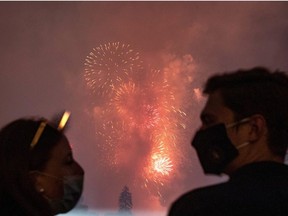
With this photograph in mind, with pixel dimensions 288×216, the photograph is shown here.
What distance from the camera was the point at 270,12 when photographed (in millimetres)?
2111

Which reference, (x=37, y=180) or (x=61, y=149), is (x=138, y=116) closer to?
(x=61, y=149)

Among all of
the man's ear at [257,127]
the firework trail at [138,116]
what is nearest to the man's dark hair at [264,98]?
the man's ear at [257,127]

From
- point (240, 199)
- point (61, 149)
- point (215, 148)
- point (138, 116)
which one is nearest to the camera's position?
point (240, 199)

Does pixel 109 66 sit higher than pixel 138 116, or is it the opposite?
pixel 109 66

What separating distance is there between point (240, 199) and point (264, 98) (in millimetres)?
258

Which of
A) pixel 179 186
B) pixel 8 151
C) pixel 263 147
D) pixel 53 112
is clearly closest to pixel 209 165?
pixel 263 147

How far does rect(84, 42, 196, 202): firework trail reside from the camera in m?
1.99

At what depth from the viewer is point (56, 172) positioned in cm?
117

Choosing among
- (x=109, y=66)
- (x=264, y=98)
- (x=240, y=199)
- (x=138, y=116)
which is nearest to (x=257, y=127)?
(x=264, y=98)

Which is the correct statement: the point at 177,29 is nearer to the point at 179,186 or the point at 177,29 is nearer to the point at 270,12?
the point at 270,12

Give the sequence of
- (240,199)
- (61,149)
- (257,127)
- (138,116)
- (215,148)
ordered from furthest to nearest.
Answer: (138,116) < (61,149) < (215,148) < (257,127) < (240,199)

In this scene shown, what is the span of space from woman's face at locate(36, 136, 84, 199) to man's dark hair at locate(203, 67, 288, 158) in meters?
0.43

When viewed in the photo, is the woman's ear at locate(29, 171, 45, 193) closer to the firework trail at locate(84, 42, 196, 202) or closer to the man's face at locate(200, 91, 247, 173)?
the man's face at locate(200, 91, 247, 173)

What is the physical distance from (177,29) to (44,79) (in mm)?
625
